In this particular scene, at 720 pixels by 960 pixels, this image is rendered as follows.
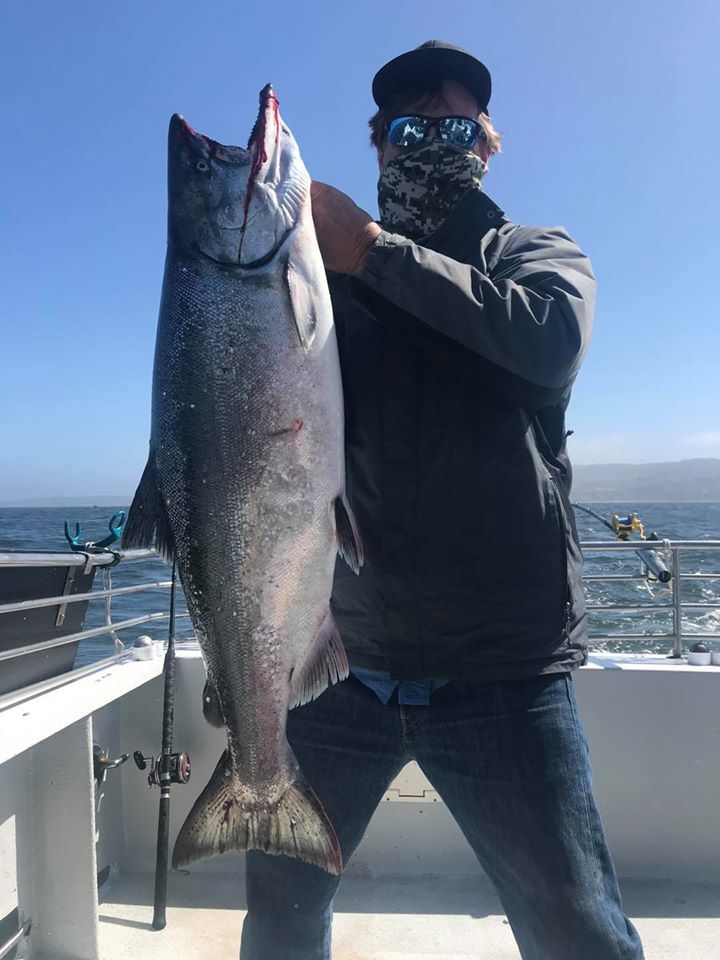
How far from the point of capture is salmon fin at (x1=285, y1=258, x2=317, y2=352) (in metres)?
1.62

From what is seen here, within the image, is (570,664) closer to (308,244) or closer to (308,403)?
(308,403)

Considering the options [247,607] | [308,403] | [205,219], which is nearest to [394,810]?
[247,607]

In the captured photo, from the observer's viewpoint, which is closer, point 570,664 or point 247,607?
point 247,607

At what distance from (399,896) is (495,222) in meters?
3.20

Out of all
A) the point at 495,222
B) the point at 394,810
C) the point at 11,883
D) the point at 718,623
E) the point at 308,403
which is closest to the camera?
the point at 308,403

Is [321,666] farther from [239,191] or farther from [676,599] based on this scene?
[676,599]

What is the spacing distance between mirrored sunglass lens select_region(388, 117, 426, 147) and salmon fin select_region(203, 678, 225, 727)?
1542mm

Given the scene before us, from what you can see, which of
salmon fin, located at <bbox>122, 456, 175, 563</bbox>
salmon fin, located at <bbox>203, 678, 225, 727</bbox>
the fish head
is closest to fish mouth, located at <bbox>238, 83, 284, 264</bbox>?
the fish head

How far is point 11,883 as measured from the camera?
9.84 ft

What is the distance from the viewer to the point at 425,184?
211 cm

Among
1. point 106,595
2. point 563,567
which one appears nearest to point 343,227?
point 563,567

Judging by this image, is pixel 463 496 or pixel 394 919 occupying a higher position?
pixel 463 496

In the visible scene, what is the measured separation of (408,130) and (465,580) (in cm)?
126

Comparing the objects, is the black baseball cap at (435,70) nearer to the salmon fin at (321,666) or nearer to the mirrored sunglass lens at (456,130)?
the mirrored sunglass lens at (456,130)
